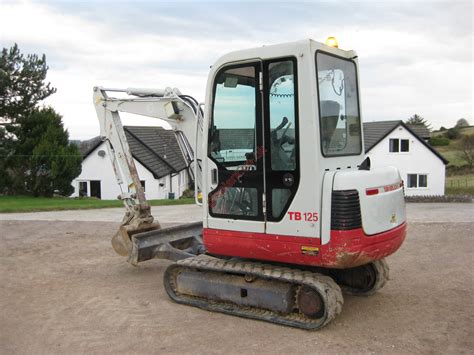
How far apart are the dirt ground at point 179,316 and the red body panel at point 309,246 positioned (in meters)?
0.72

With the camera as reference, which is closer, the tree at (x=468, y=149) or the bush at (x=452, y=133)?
the tree at (x=468, y=149)

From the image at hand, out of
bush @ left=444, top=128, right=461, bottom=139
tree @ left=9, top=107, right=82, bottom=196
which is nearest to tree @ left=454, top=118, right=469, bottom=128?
bush @ left=444, top=128, right=461, bottom=139

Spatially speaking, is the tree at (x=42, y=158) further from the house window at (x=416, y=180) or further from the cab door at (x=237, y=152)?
the house window at (x=416, y=180)

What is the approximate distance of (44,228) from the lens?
11.3 metres

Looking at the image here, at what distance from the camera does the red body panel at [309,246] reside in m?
4.50

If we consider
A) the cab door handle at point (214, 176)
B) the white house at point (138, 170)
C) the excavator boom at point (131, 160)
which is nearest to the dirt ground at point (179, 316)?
the excavator boom at point (131, 160)

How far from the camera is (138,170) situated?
27906 millimetres

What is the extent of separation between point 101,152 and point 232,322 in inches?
1041

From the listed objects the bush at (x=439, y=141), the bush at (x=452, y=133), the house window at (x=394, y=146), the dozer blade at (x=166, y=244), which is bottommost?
the dozer blade at (x=166, y=244)

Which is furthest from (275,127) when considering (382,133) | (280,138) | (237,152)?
A: (382,133)

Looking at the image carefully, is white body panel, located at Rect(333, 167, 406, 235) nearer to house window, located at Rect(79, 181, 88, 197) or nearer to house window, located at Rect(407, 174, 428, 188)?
house window, located at Rect(79, 181, 88, 197)

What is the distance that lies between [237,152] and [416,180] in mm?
29970

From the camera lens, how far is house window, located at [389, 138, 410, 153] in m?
31.8

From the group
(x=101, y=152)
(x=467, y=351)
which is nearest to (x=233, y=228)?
(x=467, y=351)
